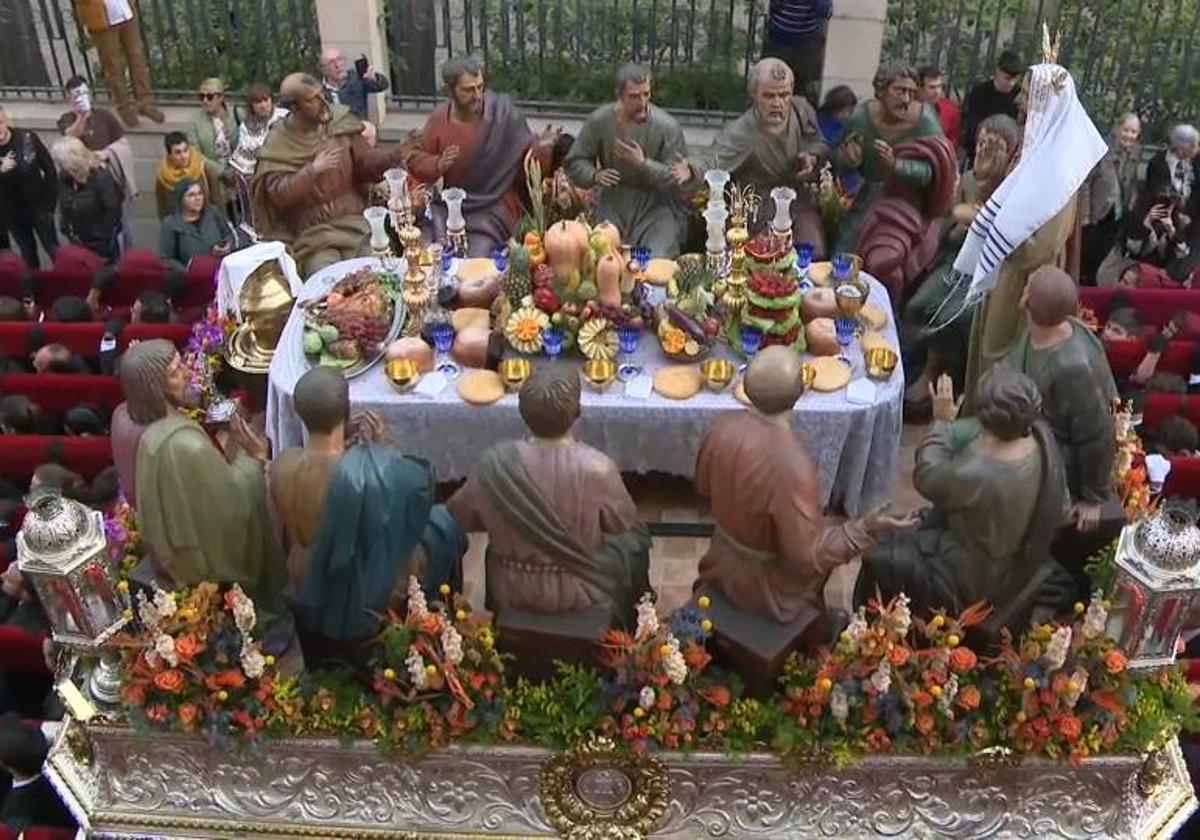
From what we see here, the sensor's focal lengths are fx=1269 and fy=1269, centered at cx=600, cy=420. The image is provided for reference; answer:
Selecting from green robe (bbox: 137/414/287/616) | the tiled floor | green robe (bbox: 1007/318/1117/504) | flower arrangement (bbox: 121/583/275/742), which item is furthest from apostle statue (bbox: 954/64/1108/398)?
flower arrangement (bbox: 121/583/275/742)

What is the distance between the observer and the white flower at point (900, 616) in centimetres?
464

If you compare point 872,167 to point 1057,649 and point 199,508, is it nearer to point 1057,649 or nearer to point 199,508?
point 1057,649

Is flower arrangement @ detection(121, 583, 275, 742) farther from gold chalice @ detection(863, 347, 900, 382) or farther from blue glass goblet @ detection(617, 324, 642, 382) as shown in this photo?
gold chalice @ detection(863, 347, 900, 382)

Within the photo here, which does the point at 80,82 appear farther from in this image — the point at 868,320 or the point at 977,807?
the point at 977,807

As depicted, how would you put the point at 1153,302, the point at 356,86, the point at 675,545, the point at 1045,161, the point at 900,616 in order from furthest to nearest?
the point at 356,86
the point at 1153,302
the point at 675,545
the point at 1045,161
the point at 900,616

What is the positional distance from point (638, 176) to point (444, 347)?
6.01ft

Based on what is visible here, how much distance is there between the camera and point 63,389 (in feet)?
21.6

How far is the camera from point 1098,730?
4.83 meters

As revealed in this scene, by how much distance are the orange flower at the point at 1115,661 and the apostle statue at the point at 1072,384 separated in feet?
1.80

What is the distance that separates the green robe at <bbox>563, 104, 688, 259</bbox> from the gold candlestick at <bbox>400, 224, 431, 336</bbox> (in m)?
1.31

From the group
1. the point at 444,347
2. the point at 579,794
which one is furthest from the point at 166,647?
the point at 444,347

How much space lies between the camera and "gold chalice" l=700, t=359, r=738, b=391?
602 centimetres

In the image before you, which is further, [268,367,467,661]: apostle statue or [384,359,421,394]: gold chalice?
[384,359,421,394]: gold chalice

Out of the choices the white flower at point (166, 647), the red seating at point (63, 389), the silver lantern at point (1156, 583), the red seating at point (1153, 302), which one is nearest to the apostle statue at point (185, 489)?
the white flower at point (166, 647)
